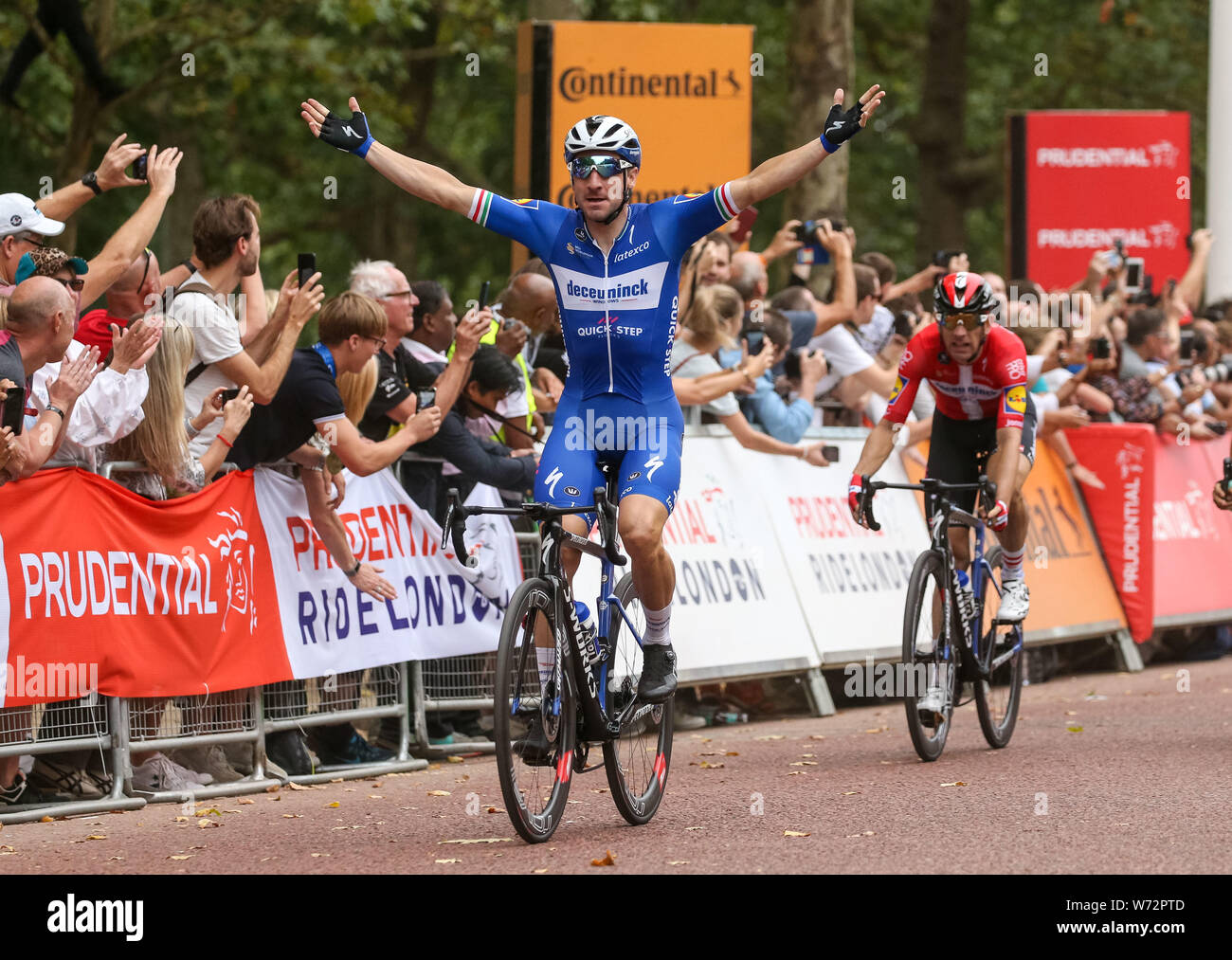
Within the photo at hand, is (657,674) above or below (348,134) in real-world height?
below

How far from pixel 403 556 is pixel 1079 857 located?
4.30 meters

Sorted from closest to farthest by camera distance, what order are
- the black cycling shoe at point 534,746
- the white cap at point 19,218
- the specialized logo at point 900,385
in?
the black cycling shoe at point 534,746
the white cap at point 19,218
the specialized logo at point 900,385

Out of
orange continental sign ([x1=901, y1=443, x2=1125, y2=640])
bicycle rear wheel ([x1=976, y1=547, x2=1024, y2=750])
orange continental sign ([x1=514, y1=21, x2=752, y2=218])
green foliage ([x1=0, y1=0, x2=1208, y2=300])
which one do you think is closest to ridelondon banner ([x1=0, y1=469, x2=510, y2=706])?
bicycle rear wheel ([x1=976, y1=547, x2=1024, y2=750])

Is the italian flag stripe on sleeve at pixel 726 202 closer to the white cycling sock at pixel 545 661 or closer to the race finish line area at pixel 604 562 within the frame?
the race finish line area at pixel 604 562

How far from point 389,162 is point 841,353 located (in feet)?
20.4

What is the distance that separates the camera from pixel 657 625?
25.5ft

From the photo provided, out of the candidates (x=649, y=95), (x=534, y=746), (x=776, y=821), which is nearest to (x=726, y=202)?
(x=534, y=746)

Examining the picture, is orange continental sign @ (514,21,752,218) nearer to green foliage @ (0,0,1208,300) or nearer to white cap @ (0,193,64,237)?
white cap @ (0,193,64,237)

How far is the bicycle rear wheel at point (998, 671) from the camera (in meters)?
10.2

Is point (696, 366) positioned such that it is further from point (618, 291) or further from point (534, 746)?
point (534, 746)

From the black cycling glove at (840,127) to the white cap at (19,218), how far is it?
3.24 metres

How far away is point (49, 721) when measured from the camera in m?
8.08
